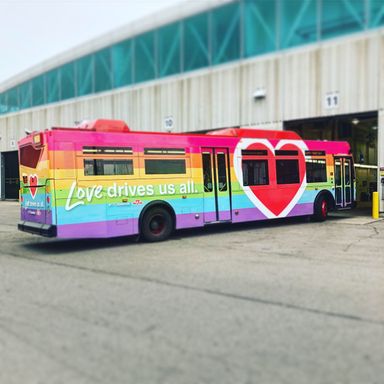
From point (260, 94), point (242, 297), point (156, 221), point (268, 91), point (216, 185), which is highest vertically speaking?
point (268, 91)

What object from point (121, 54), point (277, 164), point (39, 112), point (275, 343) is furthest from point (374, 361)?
point (39, 112)

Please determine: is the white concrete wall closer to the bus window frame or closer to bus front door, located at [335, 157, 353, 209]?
bus front door, located at [335, 157, 353, 209]

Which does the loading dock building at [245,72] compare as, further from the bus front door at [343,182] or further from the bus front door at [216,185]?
the bus front door at [216,185]

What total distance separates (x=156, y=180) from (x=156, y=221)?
105 cm

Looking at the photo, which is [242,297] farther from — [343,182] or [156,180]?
[343,182]

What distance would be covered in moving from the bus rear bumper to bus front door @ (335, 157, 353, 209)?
10.5 metres

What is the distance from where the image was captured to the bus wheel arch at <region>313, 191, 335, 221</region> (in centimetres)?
1580

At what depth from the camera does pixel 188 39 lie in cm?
2236

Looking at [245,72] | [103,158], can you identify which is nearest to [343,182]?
[245,72]

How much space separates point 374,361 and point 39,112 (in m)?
32.7

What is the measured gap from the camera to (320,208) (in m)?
15.9

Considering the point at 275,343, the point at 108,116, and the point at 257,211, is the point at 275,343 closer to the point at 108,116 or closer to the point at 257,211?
the point at 257,211

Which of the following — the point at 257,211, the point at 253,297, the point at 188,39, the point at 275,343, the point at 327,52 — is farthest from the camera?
the point at 188,39

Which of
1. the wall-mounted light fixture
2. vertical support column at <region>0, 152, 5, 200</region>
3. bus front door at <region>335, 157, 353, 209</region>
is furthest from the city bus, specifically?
vertical support column at <region>0, 152, 5, 200</region>
